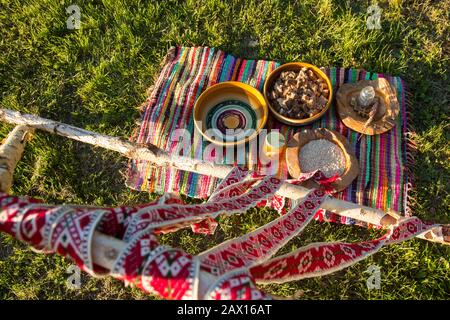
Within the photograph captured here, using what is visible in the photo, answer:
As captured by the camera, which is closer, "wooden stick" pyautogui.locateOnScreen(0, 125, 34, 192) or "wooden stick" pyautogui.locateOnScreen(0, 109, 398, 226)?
"wooden stick" pyautogui.locateOnScreen(0, 125, 34, 192)

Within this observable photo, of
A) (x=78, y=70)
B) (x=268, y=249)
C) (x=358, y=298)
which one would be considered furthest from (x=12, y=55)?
(x=358, y=298)

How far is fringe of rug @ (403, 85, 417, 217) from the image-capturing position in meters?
2.91

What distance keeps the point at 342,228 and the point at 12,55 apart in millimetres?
3307

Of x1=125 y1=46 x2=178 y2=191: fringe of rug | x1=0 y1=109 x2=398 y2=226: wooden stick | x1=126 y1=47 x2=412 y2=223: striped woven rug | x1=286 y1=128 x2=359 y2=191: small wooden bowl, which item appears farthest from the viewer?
x1=125 y1=46 x2=178 y2=191: fringe of rug

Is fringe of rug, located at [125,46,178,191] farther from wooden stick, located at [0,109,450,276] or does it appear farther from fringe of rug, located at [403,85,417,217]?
fringe of rug, located at [403,85,417,217]

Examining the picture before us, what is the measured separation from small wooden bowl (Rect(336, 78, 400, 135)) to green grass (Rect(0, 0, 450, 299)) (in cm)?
29

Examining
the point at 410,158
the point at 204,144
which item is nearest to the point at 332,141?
the point at 410,158

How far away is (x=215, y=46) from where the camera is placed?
11.5 ft

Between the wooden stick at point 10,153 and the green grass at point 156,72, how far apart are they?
0.31 meters

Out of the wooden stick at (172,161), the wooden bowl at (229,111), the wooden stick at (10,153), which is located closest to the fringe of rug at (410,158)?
the wooden stick at (172,161)

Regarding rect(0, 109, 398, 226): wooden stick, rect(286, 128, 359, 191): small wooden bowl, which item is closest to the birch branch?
rect(0, 109, 398, 226): wooden stick

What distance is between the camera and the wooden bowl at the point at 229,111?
3.03 m

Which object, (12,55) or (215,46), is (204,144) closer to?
(215,46)

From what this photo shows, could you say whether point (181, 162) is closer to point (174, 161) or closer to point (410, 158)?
point (174, 161)
